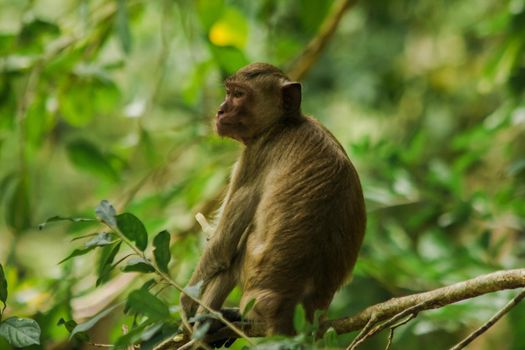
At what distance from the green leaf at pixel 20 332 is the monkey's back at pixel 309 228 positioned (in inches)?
40.0

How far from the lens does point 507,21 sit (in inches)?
229

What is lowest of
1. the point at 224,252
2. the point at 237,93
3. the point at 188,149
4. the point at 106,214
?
the point at 188,149

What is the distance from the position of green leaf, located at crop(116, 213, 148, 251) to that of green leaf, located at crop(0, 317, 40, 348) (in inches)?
17.0

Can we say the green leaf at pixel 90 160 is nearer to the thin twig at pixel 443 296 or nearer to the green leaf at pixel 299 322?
the thin twig at pixel 443 296

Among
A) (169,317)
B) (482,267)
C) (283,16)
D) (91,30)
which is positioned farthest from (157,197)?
(283,16)

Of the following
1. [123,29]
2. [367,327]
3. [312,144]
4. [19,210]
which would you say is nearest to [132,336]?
[367,327]

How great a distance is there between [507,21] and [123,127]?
7.84 m

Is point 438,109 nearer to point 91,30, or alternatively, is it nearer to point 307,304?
point 91,30

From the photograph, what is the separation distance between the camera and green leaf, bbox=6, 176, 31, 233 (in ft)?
17.1

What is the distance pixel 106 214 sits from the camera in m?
2.51

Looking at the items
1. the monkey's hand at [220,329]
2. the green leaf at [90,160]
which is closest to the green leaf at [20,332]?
the monkey's hand at [220,329]

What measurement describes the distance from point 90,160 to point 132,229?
113 inches

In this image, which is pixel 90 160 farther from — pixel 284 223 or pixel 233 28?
pixel 284 223

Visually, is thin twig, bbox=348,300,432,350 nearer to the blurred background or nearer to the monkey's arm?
the monkey's arm
